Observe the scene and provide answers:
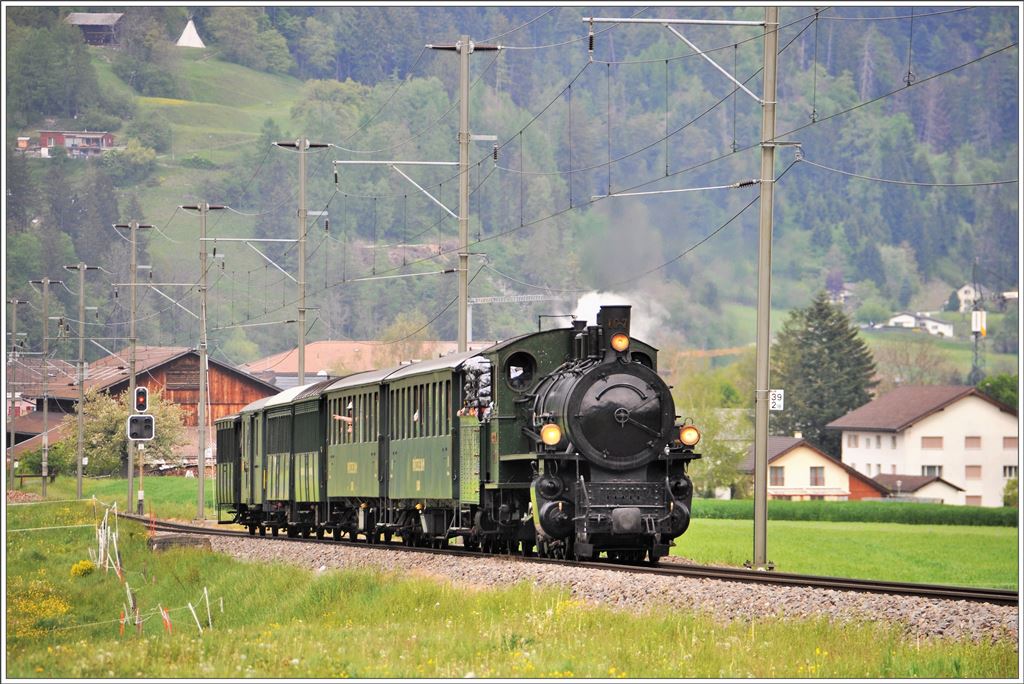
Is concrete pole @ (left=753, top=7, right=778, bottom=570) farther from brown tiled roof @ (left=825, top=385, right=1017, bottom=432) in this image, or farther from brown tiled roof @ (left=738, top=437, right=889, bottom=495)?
brown tiled roof @ (left=825, top=385, right=1017, bottom=432)

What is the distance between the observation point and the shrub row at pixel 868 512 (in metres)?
74.8

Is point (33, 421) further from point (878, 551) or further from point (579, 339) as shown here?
point (579, 339)

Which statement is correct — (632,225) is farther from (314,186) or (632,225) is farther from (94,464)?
(314,186)

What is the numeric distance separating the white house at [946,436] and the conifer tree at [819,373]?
11.1 meters

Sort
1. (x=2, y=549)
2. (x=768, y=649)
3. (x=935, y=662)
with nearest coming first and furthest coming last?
(x=935, y=662), (x=768, y=649), (x=2, y=549)

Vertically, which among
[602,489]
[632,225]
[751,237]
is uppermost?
[751,237]

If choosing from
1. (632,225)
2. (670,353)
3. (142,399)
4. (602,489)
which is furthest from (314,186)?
(602,489)

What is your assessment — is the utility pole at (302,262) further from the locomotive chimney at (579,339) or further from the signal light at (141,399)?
the locomotive chimney at (579,339)

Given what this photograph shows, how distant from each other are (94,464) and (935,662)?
82.3 meters

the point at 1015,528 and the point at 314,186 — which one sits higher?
the point at 314,186

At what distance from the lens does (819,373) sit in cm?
13425

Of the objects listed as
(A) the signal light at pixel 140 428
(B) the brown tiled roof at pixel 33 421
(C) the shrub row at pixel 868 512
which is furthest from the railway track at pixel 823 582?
(B) the brown tiled roof at pixel 33 421

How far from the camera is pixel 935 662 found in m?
13.6

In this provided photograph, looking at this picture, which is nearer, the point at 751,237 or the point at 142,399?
the point at 142,399
